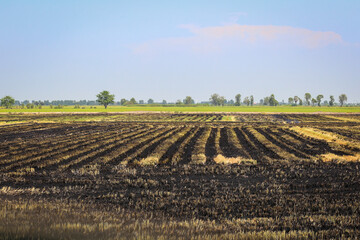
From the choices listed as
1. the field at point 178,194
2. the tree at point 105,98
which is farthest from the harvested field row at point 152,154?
the tree at point 105,98

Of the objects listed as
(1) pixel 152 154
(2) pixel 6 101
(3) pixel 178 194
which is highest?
(2) pixel 6 101

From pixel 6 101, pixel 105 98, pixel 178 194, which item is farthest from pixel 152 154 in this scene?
pixel 6 101

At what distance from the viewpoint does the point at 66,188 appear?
46.1 ft

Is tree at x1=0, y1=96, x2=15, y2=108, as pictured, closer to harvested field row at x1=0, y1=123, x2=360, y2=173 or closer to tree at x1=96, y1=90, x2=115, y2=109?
tree at x1=96, y1=90, x2=115, y2=109

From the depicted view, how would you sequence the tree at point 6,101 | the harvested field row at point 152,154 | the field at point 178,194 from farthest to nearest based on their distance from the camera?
1. the tree at point 6,101
2. the harvested field row at point 152,154
3. the field at point 178,194

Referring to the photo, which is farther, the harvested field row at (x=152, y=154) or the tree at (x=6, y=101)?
the tree at (x=6, y=101)

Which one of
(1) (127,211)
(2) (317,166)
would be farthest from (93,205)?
(2) (317,166)

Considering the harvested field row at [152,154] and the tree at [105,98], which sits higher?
the tree at [105,98]

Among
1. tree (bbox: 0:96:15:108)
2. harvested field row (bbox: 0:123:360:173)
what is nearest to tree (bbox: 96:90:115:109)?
tree (bbox: 0:96:15:108)

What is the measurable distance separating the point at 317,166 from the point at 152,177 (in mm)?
11526

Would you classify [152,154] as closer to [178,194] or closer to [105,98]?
[178,194]

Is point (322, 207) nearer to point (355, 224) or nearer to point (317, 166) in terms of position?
point (355, 224)

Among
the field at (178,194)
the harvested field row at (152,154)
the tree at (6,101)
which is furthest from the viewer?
the tree at (6,101)

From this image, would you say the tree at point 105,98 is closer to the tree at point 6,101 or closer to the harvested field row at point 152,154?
the tree at point 6,101
